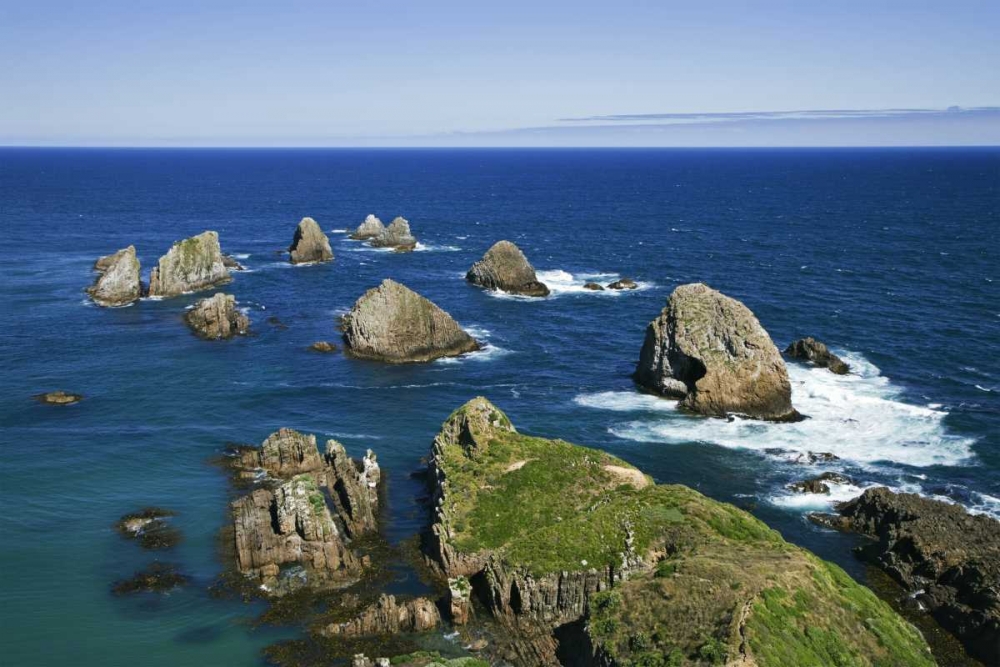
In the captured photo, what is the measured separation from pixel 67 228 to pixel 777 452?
166 m

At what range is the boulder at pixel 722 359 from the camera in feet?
247

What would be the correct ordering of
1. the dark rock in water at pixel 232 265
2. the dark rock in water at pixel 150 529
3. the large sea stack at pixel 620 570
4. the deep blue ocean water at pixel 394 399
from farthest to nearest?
the dark rock in water at pixel 232 265
the dark rock in water at pixel 150 529
the deep blue ocean water at pixel 394 399
the large sea stack at pixel 620 570

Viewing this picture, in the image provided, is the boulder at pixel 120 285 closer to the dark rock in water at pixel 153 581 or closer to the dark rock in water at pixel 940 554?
the dark rock in water at pixel 153 581

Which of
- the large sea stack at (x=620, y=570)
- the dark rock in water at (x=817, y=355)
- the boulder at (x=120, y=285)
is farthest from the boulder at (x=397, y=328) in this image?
the boulder at (x=120, y=285)

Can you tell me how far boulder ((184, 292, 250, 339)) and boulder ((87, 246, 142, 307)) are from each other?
18588mm

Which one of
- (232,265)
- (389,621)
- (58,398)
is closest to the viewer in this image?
(389,621)

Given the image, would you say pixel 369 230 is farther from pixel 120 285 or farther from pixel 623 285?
pixel 623 285

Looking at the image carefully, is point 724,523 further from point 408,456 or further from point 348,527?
point 408,456

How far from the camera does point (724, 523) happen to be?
48.0 metres

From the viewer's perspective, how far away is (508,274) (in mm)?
123500

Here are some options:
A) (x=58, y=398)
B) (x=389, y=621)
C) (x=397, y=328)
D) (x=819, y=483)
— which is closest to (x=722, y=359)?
(x=819, y=483)

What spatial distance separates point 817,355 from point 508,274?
49.8 m

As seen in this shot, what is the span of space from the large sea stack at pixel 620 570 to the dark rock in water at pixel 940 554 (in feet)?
15.2

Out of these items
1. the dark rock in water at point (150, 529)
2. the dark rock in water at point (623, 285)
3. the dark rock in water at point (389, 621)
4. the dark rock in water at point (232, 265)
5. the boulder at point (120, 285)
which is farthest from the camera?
the dark rock in water at point (232, 265)
